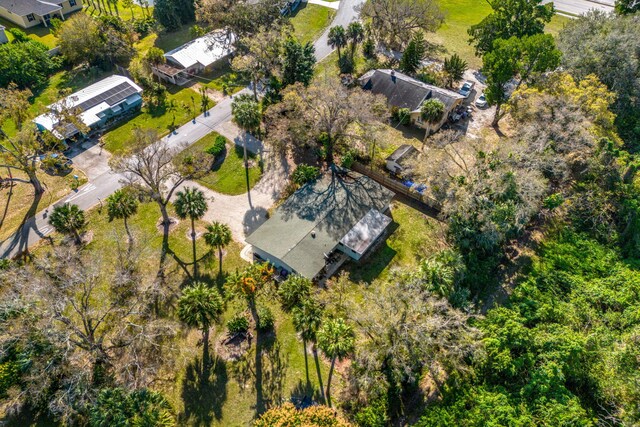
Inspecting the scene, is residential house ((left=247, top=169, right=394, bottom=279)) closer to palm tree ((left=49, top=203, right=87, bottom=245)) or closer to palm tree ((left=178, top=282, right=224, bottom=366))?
palm tree ((left=178, top=282, right=224, bottom=366))

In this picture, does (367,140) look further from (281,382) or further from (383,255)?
(281,382)

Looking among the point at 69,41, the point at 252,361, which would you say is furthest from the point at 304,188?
the point at 69,41

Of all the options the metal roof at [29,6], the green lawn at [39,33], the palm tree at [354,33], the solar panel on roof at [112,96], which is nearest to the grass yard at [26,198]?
the solar panel on roof at [112,96]

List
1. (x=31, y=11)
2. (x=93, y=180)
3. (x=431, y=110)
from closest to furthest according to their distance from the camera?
(x=93, y=180) → (x=431, y=110) → (x=31, y=11)

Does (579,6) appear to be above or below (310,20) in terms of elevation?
above

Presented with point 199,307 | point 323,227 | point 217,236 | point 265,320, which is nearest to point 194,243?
point 217,236

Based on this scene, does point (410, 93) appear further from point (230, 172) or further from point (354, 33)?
point (230, 172)

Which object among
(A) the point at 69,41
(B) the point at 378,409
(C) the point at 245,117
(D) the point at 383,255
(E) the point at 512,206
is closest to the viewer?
(B) the point at 378,409
